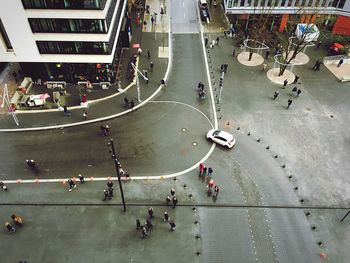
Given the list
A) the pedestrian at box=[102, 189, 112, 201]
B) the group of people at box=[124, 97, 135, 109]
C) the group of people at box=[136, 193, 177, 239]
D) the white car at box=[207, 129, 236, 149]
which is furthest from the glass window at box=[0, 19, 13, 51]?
the group of people at box=[136, 193, 177, 239]

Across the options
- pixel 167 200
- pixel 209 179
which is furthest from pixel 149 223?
pixel 209 179

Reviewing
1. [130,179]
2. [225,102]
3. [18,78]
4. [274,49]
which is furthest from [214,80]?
[18,78]

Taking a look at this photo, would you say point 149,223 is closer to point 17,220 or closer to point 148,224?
point 148,224

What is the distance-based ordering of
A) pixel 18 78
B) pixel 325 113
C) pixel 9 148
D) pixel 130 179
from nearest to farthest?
pixel 130 179, pixel 9 148, pixel 325 113, pixel 18 78

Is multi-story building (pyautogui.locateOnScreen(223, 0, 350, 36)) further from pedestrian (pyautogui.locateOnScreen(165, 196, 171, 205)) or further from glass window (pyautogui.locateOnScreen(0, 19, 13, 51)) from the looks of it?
pedestrian (pyautogui.locateOnScreen(165, 196, 171, 205))

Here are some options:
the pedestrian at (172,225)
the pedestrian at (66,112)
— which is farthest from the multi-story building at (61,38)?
the pedestrian at (172,225)

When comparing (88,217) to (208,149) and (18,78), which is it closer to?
(208,149)
